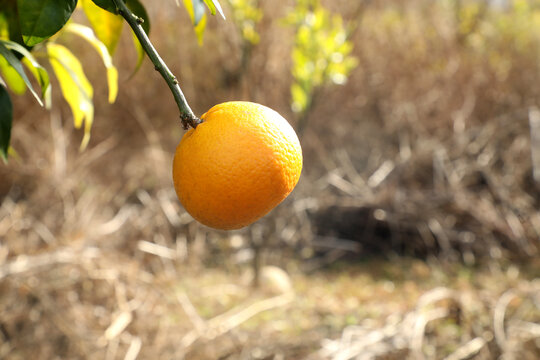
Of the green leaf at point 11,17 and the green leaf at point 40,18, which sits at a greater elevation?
the green leaf at point 40,18

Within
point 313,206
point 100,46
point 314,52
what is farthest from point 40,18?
point 313,206

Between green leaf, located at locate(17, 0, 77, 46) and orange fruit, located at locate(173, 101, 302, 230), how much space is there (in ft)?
0.45

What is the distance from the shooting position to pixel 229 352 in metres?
1.67

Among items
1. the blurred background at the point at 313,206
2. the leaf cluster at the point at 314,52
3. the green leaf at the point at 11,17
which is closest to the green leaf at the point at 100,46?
the green leaf at the point at 11,17

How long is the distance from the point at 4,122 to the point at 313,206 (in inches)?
85.3

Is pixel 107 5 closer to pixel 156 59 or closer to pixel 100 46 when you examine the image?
pixel 156 59

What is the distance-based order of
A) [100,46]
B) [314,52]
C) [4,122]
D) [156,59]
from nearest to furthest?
1. [156,59]
2. [4,122]
3. [100,46]
4. [314,52]

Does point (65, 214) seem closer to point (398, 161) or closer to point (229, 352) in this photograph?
point (229, 352)

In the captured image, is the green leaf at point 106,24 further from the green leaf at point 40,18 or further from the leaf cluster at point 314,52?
the leaf cluster at point 314,52

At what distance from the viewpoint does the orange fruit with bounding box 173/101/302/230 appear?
1.27ft

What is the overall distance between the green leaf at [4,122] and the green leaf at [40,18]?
0.15 m

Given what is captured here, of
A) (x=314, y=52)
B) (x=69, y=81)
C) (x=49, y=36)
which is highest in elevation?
(x=49, y=36)

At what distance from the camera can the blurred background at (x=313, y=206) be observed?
1.64m

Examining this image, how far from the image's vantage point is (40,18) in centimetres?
38
